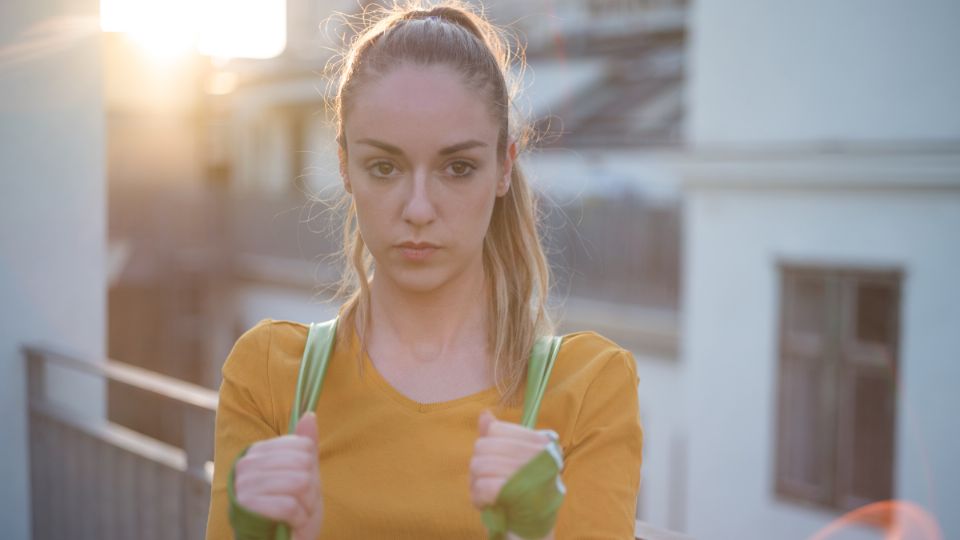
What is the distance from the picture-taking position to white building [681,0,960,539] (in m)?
6.66

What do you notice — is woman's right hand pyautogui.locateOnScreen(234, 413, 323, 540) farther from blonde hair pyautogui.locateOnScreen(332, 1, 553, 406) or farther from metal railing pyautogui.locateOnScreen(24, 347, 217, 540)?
metal railing pyautogui.locateOnScreen(24, 347, 217, 540)

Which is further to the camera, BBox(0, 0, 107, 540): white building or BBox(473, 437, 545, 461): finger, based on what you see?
BBox(0, 0, 107, 540): white building

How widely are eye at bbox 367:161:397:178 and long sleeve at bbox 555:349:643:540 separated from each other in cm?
45

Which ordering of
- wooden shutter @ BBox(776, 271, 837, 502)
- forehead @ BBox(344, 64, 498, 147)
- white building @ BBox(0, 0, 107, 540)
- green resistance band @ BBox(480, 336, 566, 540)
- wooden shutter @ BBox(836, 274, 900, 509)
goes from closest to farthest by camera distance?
green resistance band @ BBox(480, 336, 566, 540), forehead @ BBox(344, 64, 498, 147), white building @ BBox(0, 0, 107, 540), wooden shutter @ BBox(836, 274, 900, 509), wooden shutter @ BBox(776, 271, 837, 502)

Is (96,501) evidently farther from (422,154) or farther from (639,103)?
(639,103)

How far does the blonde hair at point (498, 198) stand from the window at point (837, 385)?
607cm

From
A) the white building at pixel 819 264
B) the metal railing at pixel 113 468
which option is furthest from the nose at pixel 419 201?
the white building at pixel 819 264

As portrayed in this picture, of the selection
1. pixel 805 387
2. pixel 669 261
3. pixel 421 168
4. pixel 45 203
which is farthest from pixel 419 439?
pixel 669 261

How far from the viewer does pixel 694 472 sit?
8.03 meters

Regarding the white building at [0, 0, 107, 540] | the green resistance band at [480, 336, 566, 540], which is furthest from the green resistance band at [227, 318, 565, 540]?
the white building at [0, 0, 107, 540]

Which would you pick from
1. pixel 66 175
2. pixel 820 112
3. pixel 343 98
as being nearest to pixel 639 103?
pixel 820 112

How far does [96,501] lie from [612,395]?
2258 millimetres

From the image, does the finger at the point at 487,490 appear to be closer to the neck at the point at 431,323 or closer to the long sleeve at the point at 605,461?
the long sleeve at the point at 605,461

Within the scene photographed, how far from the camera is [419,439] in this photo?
1.43 m
